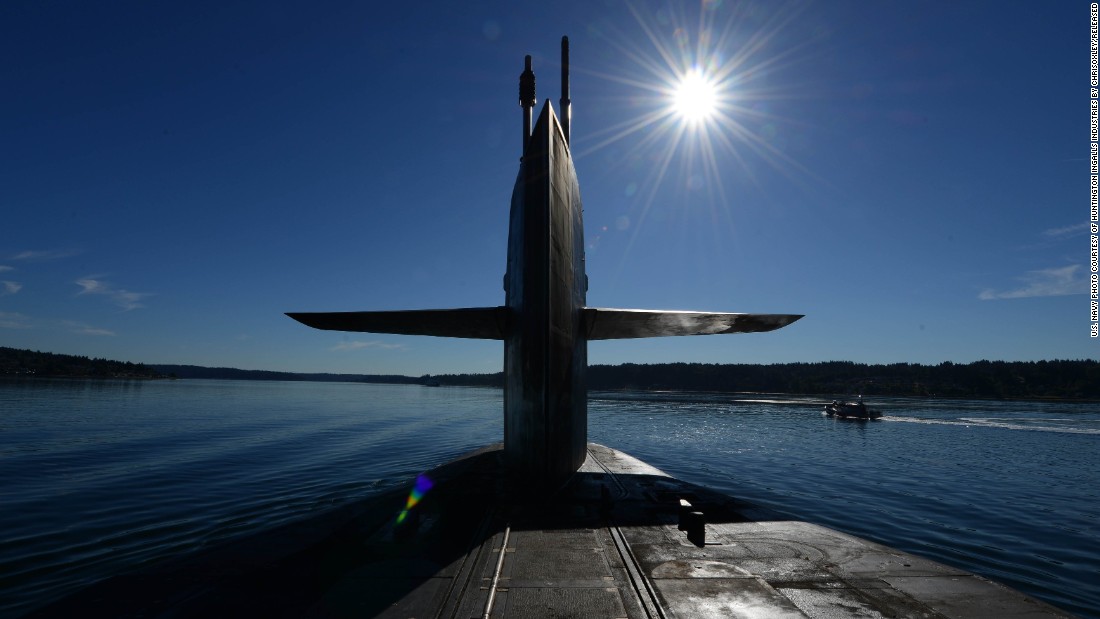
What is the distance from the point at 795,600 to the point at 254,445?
92.2ft

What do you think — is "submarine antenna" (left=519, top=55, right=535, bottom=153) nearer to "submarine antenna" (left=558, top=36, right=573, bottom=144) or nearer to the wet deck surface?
"submarine antenna" (left=558, top=36, right=573, bottom=144)

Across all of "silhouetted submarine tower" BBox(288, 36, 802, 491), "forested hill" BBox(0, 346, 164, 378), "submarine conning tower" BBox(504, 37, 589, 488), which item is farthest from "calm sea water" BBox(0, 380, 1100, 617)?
"forested hill" BBox(0, 346, 164, 378)

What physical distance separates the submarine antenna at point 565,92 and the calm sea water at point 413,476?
12.6 metres

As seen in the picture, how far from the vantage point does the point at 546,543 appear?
7922 mm

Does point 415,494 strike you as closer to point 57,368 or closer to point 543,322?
point 543,322

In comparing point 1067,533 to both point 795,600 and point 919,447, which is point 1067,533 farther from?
point 919,447

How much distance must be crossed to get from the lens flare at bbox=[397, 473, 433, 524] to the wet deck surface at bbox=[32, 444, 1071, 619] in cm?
44

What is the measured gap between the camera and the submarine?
598 cm

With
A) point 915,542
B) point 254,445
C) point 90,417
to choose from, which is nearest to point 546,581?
point 915,542

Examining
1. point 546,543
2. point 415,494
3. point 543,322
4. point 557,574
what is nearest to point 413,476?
point 415,494

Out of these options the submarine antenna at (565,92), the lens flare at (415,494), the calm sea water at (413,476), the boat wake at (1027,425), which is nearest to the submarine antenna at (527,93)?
the submarine antenna at (565,92)

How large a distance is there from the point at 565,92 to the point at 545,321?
9108 mm

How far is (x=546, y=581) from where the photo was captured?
6.35 meters

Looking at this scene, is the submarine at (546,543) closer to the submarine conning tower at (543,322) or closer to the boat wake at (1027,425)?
the submarine conning tower at (543,322)
